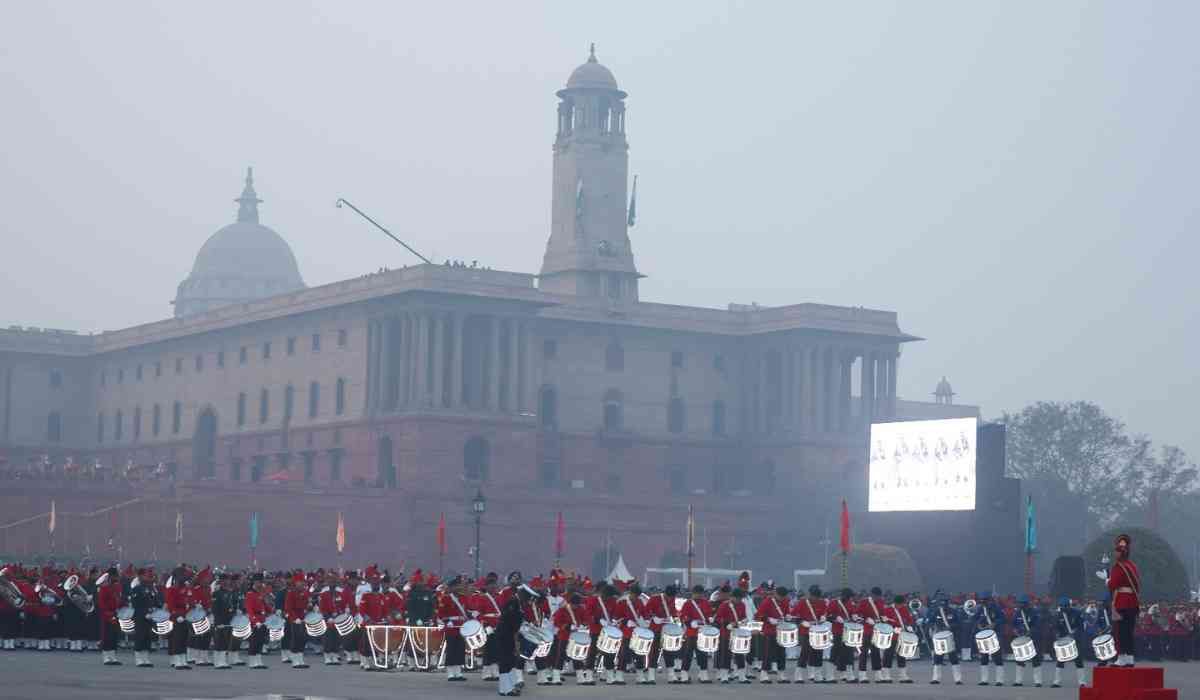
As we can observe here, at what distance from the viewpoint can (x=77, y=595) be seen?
134 ft

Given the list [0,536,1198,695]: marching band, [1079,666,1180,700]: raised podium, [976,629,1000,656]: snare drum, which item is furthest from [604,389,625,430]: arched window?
[1079,666,1180,700]: raised podium

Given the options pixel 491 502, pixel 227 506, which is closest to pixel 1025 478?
pixel 491 502

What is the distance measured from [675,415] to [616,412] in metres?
3.96

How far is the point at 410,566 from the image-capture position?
303 feet

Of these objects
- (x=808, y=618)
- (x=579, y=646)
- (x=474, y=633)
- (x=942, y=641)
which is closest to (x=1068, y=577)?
(x=942, y=641)

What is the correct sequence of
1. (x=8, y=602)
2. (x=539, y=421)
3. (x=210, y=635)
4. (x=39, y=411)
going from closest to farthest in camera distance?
(x=210, y=635), (x=8, y=602), (x=539, y=421), (x=39, y=411)

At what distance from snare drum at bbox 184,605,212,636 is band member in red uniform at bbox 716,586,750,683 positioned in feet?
28.4

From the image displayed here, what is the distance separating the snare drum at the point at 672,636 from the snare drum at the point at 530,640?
7.08 ft

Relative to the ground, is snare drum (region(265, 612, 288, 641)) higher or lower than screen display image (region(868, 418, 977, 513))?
lower

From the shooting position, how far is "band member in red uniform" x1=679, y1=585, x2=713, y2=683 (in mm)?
36719

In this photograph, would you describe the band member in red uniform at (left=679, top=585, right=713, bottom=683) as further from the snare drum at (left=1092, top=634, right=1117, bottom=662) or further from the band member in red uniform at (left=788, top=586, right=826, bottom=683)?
the snare drum at (left=1092, top=634, right=1117, bottom=662)

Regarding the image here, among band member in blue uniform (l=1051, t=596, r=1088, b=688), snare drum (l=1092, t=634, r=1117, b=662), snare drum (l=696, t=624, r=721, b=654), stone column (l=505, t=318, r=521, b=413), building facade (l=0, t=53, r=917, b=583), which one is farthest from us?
stone column (l=505, t=318, r=521, b=413)

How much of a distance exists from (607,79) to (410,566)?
96.2ft

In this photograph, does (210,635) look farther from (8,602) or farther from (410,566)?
(410,566)
